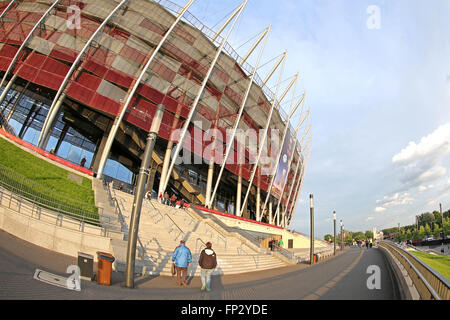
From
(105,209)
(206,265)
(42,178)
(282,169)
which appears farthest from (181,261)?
(282,169)

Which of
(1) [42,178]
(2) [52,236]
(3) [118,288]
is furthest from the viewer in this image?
(1) [42,178]

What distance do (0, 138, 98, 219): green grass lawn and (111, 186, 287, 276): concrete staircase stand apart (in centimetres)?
227

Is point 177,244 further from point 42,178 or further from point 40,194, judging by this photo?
point 42,178

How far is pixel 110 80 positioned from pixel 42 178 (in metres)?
14.6

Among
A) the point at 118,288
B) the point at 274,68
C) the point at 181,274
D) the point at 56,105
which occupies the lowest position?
the point at 181,274

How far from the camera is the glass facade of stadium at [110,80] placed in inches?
950

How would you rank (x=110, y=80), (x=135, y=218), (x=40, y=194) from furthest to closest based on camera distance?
(x=110, y=80)
(x=40, y=194)
(x=135, y=218)

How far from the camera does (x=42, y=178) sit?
45.3ft

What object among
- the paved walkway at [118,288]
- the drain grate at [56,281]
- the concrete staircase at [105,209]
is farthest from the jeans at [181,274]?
the concrete staircase at [105,209]

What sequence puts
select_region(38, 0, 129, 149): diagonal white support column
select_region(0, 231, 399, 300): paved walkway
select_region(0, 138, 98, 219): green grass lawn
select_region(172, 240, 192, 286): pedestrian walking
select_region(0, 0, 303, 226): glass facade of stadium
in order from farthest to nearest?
select_region(0, 0, 303, 226): glass facade of stadium < select_region(38, 0, 129, 149): diagonal white support column < select_region(0, 138, 98, 219): green grass lawn < select_region(172, 240, 192, 286): pedestrian walking < select_region(0, 231, 399, 300): paved walkway

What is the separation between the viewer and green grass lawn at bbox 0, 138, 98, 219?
1080 centimetres

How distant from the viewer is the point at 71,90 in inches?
921

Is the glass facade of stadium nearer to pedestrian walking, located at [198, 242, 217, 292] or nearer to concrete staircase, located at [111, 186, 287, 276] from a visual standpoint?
concrete staircase, located at [111, 186, 287, 276]

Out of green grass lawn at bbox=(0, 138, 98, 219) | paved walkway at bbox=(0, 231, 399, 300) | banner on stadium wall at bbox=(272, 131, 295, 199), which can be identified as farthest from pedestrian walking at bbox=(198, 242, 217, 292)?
banner on stadium wall at bbox=(272, 131, 295, 199)
